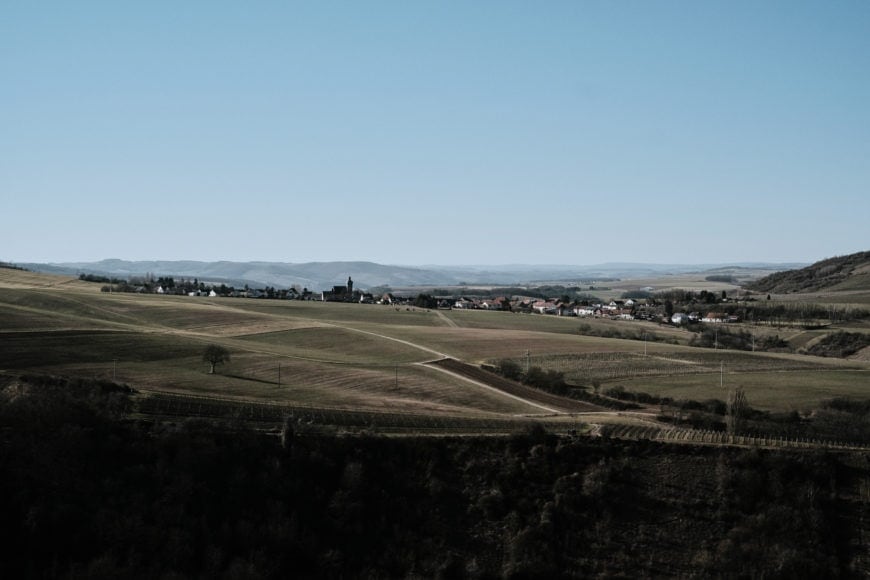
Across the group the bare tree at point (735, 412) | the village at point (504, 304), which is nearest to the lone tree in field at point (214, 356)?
the bare tree at point (735, 412)

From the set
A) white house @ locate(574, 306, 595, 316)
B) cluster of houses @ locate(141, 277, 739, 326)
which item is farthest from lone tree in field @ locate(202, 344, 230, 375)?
white house @ locate(574, 306, 595, 316)

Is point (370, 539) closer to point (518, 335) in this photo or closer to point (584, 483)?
point (584, 483)

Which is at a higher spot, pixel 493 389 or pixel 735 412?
pixel 735 412

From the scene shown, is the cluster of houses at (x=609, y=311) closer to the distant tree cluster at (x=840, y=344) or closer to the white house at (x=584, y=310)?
the white house at (x=584, y=310)

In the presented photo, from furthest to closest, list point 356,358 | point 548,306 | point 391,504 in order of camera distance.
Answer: point 548,306, point 356,358, point 391,504

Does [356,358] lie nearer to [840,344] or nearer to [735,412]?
[735,412]

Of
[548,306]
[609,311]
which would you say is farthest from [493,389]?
[548,306]
